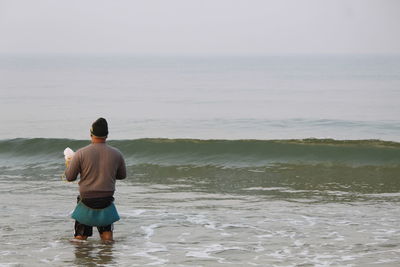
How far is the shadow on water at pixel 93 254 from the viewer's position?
754cm

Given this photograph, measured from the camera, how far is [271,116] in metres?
31.2

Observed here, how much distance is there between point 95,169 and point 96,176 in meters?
0.07

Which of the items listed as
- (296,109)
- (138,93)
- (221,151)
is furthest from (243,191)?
(138,93)

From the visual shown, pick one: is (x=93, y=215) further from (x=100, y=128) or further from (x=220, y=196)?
(x=220, y=196)

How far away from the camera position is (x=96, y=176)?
7980 millimetres

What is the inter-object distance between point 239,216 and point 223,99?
3197 centimetres

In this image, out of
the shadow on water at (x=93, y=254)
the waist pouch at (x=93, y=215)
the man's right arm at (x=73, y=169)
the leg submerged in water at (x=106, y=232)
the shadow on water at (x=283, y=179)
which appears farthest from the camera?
the shadow on water at (x=283, y=179)

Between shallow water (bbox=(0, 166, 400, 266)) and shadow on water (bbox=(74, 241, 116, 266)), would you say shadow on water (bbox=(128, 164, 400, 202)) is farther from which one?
shadow on water (bbox=(74, 241, 116, 266))

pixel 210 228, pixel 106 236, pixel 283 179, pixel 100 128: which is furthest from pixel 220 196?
pixel 100 128

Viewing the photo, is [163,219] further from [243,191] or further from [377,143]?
[377,143]

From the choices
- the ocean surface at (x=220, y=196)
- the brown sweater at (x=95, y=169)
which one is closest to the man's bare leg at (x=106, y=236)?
the ocean surface at (x=220, y=196)

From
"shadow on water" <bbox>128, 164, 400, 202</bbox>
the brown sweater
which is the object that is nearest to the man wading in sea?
the brown sweater

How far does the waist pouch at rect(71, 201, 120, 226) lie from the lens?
802 cm

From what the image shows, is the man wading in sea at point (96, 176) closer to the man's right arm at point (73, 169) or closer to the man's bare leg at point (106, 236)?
the man's right arm at point (73, 169)
